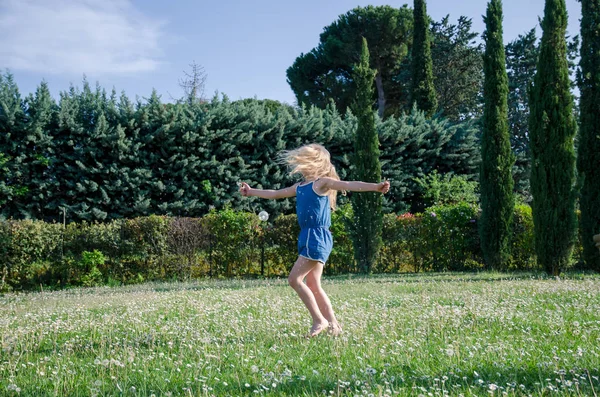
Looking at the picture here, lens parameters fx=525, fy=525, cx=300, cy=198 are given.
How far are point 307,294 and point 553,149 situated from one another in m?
9.71

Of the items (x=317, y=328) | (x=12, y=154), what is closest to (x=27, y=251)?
(x=12, y=154)

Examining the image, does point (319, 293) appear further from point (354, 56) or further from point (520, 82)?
point (354, 56)

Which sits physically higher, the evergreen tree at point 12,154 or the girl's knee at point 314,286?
the evergreen tree at point 12,154

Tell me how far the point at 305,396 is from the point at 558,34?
12.7 m

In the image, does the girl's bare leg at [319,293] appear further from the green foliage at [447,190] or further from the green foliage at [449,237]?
the green foliage at [447,190]

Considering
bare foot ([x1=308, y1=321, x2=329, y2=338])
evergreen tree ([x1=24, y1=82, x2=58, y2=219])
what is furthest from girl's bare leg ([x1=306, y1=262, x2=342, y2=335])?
evergreen tree ([x1=24, y1=82, x2=58, y2=219])

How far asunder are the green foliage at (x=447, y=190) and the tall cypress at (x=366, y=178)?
4307 millimetres

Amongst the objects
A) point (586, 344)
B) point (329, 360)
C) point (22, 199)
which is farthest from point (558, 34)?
point (22, 199)

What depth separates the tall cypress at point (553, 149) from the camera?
12.1 m

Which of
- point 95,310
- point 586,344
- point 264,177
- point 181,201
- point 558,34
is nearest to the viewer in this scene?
point 586,344

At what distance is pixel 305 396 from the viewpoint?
2918 millimetres

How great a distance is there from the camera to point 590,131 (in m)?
13.2

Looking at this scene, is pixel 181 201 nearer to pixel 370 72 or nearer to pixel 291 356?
pixel 370 72

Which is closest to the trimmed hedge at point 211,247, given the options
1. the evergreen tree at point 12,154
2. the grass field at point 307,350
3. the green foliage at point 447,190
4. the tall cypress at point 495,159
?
the tall cypress at point 495,159
